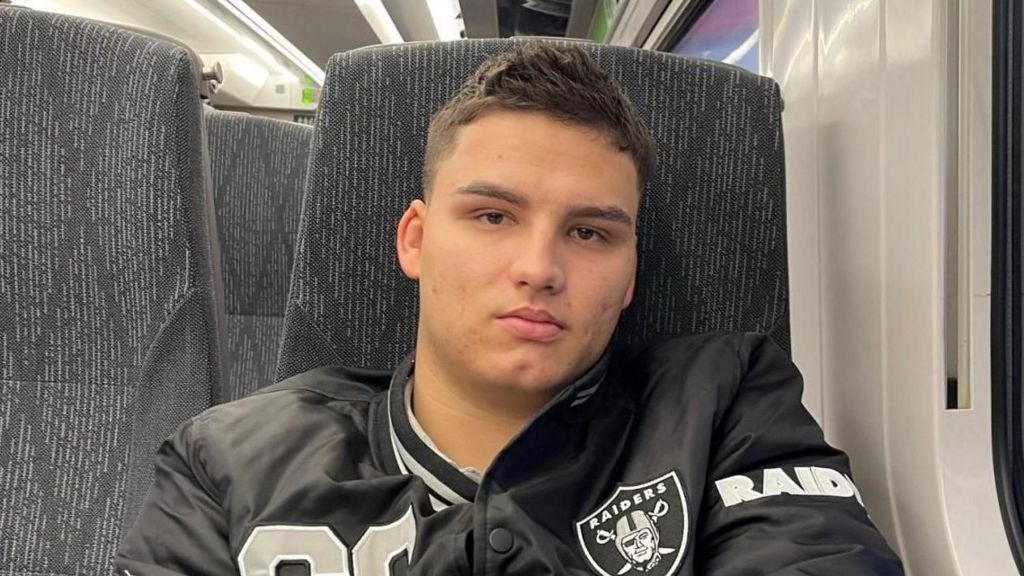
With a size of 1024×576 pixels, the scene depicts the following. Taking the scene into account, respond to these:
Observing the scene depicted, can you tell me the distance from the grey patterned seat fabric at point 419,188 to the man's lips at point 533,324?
0.27 m

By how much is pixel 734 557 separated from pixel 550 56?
0.61m

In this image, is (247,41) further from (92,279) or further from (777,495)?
(777,495)

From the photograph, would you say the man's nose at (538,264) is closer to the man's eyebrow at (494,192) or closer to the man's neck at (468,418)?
the man's eyebrow at (494,192)

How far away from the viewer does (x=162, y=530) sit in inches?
36.1

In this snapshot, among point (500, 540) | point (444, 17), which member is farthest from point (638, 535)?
point (444, 17)

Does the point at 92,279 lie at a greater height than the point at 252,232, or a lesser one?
lesser

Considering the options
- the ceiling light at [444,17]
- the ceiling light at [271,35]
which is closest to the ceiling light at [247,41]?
the ceiling light at [271,35]

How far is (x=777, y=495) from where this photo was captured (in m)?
0.87

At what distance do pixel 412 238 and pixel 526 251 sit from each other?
7.9 inches

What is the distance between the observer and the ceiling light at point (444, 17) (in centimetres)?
465

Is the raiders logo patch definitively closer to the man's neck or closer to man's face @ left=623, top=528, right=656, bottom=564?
man's face @ left=623, top=528, right=656, bottom=564

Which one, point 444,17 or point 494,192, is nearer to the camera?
point 494,192

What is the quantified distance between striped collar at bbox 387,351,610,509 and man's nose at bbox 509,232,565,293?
5.0 inches

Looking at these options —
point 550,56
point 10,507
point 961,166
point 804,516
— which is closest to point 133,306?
point 10,507
